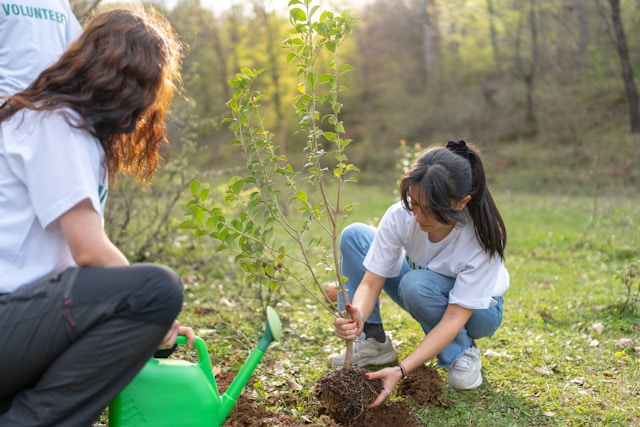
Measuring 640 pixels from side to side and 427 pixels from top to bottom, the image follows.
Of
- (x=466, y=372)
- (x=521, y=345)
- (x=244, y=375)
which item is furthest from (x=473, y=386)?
(x=244, y=375)

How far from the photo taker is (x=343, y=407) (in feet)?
7.87

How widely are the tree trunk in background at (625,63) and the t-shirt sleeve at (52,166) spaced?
1506cm

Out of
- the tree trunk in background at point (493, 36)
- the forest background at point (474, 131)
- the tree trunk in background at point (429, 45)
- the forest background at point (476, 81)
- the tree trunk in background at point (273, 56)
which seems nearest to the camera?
the forest background at point (474, 131)

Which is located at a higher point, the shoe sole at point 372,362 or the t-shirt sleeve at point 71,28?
the t-shirt sleeve at point 71,28

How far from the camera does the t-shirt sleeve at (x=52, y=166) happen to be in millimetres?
1659

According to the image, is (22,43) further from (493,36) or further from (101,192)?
(493,36)

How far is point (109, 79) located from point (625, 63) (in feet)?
53.4

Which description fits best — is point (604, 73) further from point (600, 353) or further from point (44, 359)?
point (44, 359)

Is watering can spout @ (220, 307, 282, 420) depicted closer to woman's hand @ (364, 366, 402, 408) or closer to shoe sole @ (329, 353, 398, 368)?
woman's hand @ (364, 366, 402, 408)

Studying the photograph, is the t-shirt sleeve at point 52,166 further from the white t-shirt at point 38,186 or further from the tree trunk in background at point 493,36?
the tree trunk in background at point 493,36

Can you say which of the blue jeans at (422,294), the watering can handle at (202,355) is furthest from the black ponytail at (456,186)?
the watering can handle at (202,355)

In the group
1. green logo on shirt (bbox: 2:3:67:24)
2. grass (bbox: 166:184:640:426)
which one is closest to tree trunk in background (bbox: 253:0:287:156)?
grass (bbox: 166:184:640:426)

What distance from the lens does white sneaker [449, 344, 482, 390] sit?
2.77 meters

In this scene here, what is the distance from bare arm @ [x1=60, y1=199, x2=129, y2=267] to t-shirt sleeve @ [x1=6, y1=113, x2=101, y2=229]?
2cm
